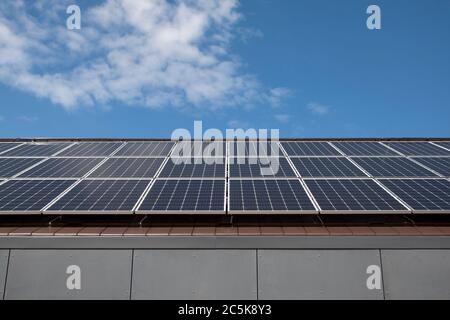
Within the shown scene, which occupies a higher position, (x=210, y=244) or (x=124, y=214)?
(x=124, y=214)

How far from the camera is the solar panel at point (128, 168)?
48.9 ft

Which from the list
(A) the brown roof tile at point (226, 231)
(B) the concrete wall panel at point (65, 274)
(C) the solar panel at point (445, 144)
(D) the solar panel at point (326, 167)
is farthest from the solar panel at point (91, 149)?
(C) the solar panel at point (445, 144)

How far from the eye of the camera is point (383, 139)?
→ 21.7 metres

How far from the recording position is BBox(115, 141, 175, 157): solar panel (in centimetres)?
1833

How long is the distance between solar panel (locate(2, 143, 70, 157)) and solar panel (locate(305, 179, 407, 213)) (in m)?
12.6

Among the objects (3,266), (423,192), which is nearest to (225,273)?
(3,266)

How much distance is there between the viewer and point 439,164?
53.9 ft

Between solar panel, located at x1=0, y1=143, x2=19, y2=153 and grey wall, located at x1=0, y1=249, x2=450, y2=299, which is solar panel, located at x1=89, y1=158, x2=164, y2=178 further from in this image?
solar panel, located at x1=0, y1=143, x2=19, y2=153

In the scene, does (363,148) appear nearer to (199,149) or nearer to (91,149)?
(199,149)

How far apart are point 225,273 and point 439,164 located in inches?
438

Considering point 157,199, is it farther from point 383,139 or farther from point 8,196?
point 383,139

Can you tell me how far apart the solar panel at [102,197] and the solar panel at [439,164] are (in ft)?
37.4
